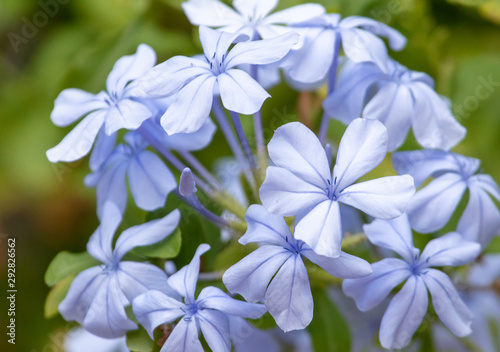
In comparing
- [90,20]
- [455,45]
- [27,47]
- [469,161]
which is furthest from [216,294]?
[27,47]

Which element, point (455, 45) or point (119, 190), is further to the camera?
point (455, 45)

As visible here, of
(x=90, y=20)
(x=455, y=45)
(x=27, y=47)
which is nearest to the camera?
(x=455, y=45)

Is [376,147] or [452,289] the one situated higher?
[376,147]

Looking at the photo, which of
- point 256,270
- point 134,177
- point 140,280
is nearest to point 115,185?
point 134,177

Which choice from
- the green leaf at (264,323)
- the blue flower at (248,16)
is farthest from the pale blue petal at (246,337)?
→ the blue flower at (248,16)

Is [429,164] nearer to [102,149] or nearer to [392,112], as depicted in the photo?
[392,112]

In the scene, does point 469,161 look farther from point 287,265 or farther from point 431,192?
point 287,265

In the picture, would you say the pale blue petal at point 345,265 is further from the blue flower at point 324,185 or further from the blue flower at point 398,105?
the blue flower at point 398,105

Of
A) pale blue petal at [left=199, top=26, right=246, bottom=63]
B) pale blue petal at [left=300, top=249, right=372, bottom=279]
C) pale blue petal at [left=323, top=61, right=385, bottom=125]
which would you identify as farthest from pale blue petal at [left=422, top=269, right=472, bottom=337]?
pale blue petal at [left=199, top=26, right=246, bottom=63]
